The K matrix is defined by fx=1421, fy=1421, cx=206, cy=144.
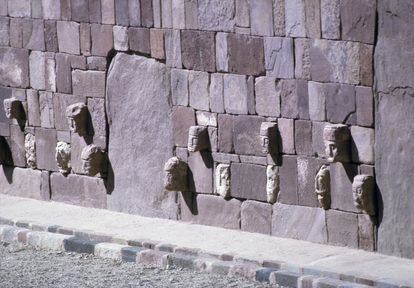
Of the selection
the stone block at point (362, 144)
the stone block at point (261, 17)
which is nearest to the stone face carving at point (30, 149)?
the stone block at point (261, 17)

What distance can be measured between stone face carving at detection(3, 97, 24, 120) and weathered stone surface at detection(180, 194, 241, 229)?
253cm

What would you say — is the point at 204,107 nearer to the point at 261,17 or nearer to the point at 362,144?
the point at 261,17

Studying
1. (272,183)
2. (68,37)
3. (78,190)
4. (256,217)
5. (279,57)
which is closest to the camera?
(279,57)

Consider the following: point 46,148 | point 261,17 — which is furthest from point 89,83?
point 261,17

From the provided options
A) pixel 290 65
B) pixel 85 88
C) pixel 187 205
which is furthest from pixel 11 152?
pixel 290 65

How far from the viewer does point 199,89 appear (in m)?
13.4

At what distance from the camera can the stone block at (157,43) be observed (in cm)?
1365

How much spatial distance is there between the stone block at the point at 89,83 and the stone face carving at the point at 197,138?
4.58 feet

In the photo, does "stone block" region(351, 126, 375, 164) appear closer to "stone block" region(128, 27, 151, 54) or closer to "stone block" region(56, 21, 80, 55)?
"stone block" region(128, 27, 151, 54)

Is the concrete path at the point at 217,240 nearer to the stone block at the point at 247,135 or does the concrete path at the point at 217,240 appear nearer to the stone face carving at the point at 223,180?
the stone face carving at the point at 223,180

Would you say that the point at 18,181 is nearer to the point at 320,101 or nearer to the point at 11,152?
the point at 11,152

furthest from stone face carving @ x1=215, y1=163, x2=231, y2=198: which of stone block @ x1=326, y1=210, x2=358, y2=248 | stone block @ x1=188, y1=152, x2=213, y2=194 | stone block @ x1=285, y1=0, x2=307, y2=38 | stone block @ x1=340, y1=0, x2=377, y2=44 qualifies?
stone block @ x1=340, y1=0, x2=377, y2=44

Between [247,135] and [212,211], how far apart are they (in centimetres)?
88

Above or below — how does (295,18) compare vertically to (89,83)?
above
